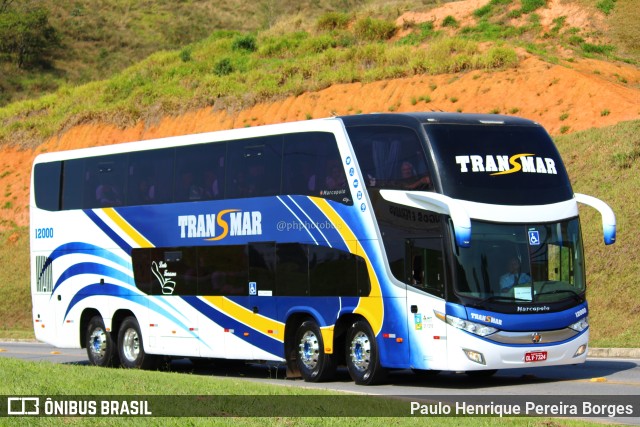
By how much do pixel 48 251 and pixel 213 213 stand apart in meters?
5.88

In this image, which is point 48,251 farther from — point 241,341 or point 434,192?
point 434,192

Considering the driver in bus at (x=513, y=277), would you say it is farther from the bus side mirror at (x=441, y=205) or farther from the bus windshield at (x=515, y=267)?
the bus side mirror at (x=441, y=205)

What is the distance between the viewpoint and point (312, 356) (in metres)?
19.6

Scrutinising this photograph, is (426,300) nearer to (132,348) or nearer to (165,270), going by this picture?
(165,270)

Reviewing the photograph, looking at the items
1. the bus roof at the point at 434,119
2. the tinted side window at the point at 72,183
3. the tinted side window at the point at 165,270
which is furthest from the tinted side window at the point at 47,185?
the bus roof at the point at 434,119

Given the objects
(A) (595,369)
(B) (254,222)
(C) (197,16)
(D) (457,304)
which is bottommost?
(A) (595,369)

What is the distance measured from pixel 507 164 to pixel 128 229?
897 cm

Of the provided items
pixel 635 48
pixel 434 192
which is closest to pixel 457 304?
pixel 434 192

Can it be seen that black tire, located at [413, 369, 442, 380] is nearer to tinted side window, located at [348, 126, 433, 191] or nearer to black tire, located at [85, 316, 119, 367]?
tinted side window, located at [348, 126, 433, 191]

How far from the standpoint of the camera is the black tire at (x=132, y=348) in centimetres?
2333

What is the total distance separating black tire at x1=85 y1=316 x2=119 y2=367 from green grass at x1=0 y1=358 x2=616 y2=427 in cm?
437

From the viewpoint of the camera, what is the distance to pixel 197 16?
94812 mm

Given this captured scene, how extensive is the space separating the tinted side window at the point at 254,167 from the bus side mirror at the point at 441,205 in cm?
284

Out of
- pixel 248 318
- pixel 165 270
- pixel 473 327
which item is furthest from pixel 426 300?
pixel 165 270
